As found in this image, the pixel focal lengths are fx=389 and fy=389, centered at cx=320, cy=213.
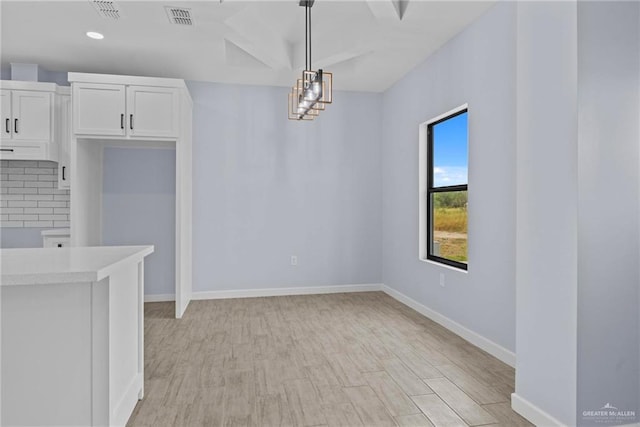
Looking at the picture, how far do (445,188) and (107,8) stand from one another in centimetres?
344

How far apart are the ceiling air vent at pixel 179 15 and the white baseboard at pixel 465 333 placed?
11.9ft

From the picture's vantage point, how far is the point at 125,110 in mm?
4105

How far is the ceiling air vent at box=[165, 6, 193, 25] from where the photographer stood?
125 inches

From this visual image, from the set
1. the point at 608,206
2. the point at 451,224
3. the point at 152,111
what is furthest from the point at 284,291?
the point at 608,206

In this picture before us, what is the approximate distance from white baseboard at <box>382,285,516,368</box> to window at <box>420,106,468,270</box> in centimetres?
54

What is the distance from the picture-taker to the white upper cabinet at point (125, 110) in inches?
159

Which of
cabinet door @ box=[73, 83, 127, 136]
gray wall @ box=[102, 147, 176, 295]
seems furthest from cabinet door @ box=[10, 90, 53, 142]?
gray wall @ box=[102, 147, 176, 295]

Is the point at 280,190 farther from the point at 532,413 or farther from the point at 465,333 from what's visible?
the point at 532,413

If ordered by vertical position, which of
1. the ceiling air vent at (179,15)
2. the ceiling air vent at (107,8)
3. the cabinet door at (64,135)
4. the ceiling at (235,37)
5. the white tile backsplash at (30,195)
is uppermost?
the ceiling at (235,37)

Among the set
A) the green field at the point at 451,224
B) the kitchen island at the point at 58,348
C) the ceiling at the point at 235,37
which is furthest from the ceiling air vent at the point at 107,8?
the green field at the point at 451,224

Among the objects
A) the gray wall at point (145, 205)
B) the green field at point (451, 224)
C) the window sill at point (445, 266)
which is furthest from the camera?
the gray wall at point (145, 205)

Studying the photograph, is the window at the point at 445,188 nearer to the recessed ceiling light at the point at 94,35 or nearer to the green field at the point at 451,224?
the green field at the point at 451,224

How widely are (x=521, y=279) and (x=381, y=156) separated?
3534 millimetres

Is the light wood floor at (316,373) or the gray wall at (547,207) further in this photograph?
the light wood floor at (316,373)
